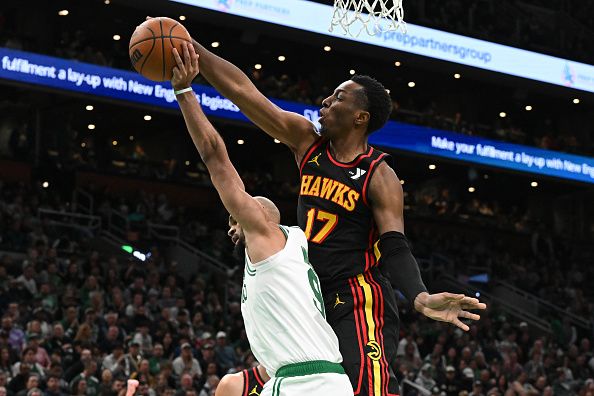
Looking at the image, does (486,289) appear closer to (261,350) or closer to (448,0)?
(448,0)

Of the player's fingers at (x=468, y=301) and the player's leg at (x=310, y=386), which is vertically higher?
the player's fingers at (x=468, y=301)

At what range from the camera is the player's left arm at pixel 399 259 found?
5.34 m

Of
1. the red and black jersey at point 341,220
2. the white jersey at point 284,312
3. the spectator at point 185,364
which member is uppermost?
the spectator at point 185,364

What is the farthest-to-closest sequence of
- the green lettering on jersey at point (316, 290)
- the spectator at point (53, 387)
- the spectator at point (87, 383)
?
the spectator at point (87, 383) < the spectator at point (53, 387) < the green lettering on jersey at point (316, 290)

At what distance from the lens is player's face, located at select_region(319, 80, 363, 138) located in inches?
239

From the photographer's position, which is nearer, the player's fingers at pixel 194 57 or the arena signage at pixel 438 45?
the player's fingers at pixel 194 57

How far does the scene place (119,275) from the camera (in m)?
19.7

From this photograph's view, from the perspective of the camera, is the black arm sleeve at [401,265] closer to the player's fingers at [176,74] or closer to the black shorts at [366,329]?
the black shorts at [366,329]

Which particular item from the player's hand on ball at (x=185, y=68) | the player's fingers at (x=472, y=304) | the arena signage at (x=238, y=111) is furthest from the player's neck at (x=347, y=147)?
the arena signage at (x=238, y=111)

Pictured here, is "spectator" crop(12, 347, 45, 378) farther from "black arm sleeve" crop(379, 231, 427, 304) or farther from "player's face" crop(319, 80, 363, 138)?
"black arm sleeve" crop(379, 231, 427, 304)

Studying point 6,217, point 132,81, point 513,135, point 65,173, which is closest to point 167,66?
point 6,217

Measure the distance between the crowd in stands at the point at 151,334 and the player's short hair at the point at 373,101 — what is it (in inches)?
297

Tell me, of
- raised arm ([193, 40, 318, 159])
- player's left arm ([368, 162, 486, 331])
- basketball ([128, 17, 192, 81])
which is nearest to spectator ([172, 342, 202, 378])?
raised arm ([193, 40, 318, 159])

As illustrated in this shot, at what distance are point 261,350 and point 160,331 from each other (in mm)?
11480
